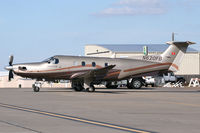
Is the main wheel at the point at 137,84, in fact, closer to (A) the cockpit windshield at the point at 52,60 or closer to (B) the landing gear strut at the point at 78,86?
(B) the landing gear strut at the point at 78,86

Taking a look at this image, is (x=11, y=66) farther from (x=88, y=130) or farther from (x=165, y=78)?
(x=165, y=78)

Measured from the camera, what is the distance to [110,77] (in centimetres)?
4069

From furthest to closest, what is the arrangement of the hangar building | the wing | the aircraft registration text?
the hangar building < the aircraft registration text < the wing

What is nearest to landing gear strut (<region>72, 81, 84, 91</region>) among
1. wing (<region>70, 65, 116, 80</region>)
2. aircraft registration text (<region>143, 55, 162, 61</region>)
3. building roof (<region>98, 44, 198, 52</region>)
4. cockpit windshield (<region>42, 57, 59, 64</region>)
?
wing (<region>70, 65, 116, 80</region>)

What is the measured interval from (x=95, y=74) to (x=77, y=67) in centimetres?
248

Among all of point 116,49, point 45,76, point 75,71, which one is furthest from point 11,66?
point 116,49

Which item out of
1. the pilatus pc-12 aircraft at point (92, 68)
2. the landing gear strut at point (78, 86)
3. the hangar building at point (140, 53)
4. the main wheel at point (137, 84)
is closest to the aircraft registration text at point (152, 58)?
the pilatus pc-12 aircraft at point (92, 68)

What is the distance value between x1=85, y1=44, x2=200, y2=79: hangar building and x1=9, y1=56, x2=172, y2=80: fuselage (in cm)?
4529

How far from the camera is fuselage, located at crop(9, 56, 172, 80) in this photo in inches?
1503

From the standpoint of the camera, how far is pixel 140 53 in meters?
96.1

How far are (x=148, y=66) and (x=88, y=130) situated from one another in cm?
3102

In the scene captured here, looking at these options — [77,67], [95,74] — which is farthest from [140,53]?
[95,74]

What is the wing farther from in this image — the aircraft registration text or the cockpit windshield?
the aircraft registration text

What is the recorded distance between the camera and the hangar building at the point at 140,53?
304ft
